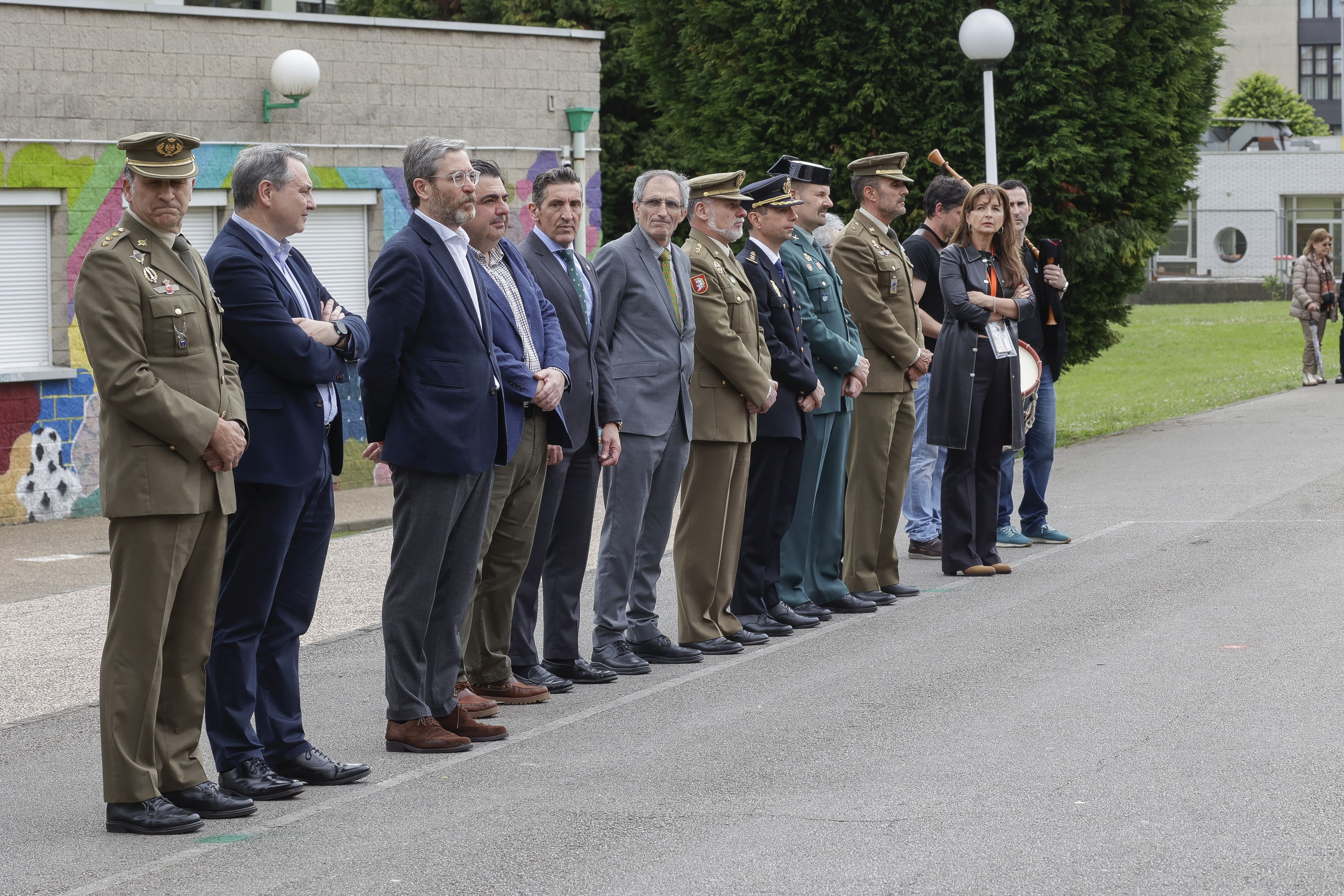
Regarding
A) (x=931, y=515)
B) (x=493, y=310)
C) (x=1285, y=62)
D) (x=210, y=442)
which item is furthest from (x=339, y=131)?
(x=1285, y=62)

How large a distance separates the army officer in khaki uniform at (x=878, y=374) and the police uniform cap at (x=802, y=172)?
632 mm

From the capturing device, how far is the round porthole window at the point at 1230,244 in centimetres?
6238

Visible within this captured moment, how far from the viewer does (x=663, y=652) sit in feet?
26.6

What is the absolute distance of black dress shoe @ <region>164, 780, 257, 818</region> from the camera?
5.61 m

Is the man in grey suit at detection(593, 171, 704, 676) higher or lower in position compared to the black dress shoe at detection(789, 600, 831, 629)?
higher

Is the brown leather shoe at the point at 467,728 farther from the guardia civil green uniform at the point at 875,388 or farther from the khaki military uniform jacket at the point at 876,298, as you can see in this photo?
the khaki military uniform jacket at the point at 876,298

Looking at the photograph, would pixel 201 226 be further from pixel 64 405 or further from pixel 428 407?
pixel 428 407

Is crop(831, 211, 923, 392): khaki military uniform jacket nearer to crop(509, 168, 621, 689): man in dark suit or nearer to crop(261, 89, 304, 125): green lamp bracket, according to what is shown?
Answer: crop(509, 168, 621, 689): man in dark suit

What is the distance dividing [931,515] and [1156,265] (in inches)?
2133

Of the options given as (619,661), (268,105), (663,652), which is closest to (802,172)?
(663,652)

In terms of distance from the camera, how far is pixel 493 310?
6867mm

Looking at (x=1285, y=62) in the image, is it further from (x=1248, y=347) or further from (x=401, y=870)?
(x=401, y=870)

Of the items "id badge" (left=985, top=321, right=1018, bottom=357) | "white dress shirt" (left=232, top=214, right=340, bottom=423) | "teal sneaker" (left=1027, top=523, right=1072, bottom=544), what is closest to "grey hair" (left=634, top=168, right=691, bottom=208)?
"white dress shirt" (left=232, top=214, right=340, bottom=423)

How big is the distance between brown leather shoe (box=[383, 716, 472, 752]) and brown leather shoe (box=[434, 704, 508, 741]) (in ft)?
0.43
